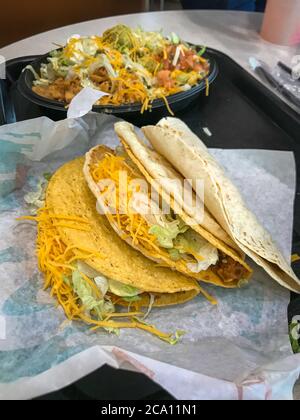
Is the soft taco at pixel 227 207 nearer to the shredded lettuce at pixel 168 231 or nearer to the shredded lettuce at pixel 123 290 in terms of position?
the shredded lettuce at pixel 168 231

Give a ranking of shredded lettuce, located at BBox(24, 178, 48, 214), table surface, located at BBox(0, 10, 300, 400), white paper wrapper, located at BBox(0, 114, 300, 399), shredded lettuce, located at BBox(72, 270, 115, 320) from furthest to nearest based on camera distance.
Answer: table surface, located at BBox(0, 10, 300, 400) < shredded lettuce, located at BBox(24, 178, 48, 214) < shredded lettuce, located at BBox(72, 270, 115, 320) < white paper wrapper, located at BBox(0, 114, 300, 399)

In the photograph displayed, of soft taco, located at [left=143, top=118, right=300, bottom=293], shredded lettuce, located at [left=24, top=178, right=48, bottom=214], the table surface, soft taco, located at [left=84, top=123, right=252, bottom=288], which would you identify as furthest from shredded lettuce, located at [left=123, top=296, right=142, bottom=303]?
the table surface

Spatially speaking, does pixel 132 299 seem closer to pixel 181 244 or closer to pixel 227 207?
pixel 181 244

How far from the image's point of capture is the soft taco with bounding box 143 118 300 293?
1.08 meters

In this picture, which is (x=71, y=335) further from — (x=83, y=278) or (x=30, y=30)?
(x=30, y=30)

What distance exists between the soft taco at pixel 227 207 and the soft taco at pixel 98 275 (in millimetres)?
193

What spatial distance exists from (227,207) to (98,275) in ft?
1.29

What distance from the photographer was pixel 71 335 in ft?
3.39

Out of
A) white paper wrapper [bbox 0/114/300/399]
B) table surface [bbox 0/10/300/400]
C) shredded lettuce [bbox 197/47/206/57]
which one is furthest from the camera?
table surface [bbox 0/10/300/400]

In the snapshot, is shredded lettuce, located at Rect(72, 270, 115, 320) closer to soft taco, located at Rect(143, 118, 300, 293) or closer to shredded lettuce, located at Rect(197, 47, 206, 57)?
soft taco, located at Rect(143, 118, 300, 293)

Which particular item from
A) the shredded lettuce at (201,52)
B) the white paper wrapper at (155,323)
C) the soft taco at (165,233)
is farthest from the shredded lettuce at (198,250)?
the shredded lettuce at (201,52)

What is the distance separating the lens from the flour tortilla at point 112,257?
3.60 ft

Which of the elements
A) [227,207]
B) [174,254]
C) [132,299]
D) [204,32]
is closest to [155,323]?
[132,299]

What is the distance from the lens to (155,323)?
111 cm
